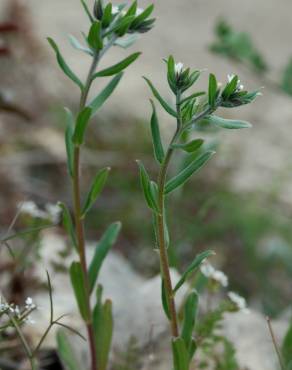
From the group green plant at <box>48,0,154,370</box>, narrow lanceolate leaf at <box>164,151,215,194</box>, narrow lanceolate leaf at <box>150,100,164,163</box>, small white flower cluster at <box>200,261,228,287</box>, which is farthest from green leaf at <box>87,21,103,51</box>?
small white flower cluster at <box>200,261,228,287</box>

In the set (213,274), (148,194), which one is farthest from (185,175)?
(213,274)

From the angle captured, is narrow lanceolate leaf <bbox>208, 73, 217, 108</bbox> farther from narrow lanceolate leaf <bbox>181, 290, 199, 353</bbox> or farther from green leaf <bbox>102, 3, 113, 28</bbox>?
narrow lanceolate leaf <bbox>181, 290, 199, 353</bbox>

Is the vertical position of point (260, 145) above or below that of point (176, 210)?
above

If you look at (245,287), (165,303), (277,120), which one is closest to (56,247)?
(245,287)

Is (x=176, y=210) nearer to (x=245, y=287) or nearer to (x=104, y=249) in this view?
(x=245, y=287)

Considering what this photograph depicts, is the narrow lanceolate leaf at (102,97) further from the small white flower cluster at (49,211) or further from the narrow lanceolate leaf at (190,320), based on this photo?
the small white flower cluster at (49,211)

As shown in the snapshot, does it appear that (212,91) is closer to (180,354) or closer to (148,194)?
(148,194)
